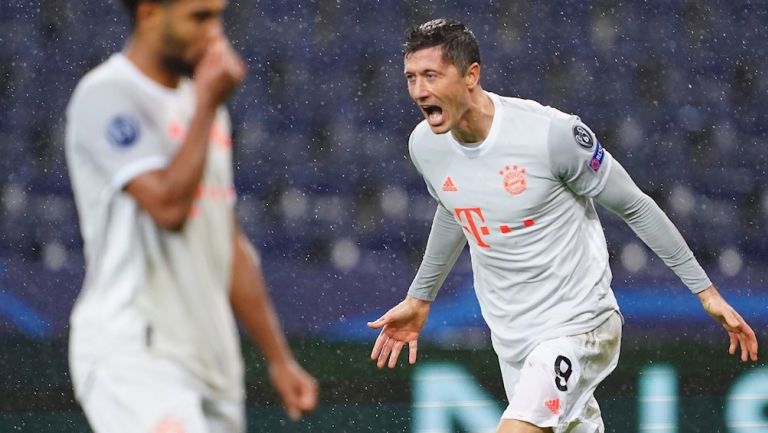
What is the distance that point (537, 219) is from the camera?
166 inches

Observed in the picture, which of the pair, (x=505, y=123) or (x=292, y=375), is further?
(x=505, y=123)

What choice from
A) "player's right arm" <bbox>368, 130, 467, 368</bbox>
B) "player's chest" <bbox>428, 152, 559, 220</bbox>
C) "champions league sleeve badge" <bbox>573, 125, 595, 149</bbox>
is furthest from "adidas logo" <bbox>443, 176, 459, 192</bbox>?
"champions league sleeve badge" <bbox>573, 125, 595, 149</bbox>

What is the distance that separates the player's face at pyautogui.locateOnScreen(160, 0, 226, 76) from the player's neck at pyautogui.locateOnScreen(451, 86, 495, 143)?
178 cm

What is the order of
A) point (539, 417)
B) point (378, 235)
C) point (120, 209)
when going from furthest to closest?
point (378, 235)
point (539, 417)
point (120, 209)

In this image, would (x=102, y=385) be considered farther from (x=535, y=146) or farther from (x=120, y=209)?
(x=535, y=146)

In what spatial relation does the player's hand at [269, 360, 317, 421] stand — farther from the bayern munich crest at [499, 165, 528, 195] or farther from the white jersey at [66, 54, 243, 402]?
the bayern munich crest at [499, 165, 528, 195]

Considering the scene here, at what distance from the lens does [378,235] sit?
6328 mm

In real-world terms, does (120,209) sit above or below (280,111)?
above

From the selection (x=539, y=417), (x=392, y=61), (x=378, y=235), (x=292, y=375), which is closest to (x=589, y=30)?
(x=392, y=61)

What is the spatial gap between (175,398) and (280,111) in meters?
3.98

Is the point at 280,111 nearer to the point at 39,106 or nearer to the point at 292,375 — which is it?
the point at 39,106

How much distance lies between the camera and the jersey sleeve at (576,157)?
4.14 metres

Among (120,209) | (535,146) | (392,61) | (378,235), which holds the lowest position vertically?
(378,235)

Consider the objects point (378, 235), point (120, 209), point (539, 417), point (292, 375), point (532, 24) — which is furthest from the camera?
point (532, 24)
